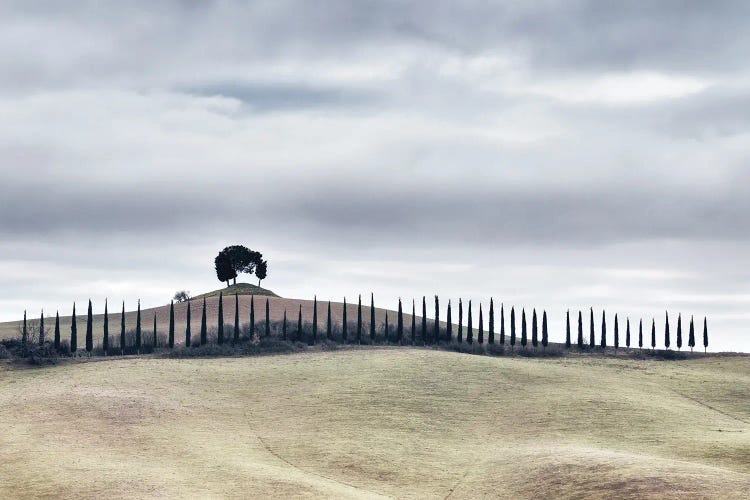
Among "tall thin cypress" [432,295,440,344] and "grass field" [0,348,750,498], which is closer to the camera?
"grass field" [0,348,750,498]

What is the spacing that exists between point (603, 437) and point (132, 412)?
2933 cm

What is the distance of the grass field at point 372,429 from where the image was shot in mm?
48156

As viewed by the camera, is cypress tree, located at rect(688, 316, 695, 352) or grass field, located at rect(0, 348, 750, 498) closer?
grass field, located at rect(0, 348, 750, 498)

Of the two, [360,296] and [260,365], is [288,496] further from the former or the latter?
[360,296]

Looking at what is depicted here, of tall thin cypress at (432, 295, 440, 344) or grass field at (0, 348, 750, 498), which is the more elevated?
tall thin cypress at (432, 295, 440, 344)

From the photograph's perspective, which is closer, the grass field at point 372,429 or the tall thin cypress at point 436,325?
the grass field at point 372,429

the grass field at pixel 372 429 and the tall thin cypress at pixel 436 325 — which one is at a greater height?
the tall thin cypress at pixel 436 325

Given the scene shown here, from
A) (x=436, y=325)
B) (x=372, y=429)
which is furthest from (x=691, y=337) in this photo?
(x=372, y=429)

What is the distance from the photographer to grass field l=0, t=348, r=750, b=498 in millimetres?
48156

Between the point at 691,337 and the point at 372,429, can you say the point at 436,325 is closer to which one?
the point at 691,337

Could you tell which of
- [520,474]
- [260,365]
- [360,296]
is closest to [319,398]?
[260,365]

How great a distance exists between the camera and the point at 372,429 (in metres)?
62.8

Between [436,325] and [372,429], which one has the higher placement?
Result: [436,325]

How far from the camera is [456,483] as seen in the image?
50.9 meters
